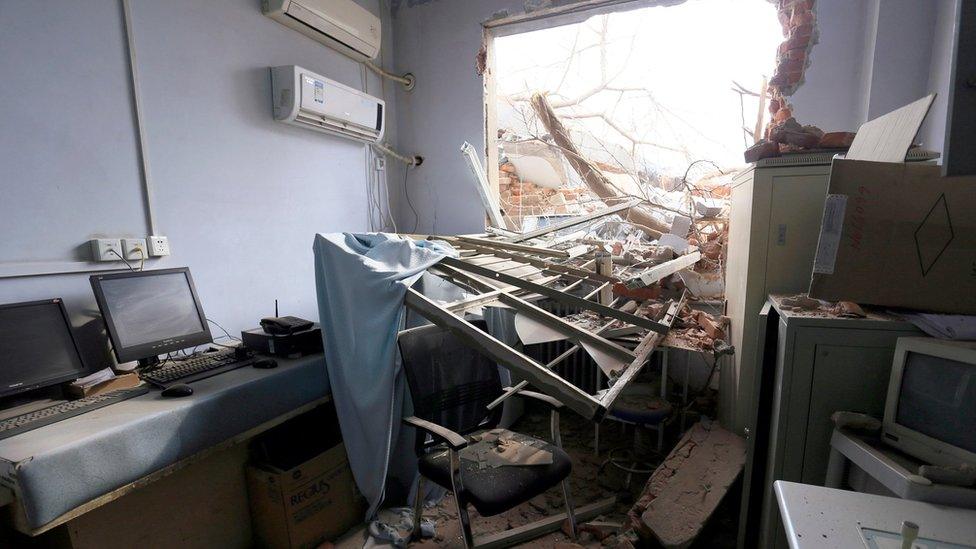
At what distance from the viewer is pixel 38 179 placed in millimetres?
1539

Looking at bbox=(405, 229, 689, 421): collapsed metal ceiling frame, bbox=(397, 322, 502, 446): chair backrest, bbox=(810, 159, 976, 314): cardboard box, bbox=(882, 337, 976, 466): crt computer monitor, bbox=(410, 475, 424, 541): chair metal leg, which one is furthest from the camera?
bbox=(410, 475, 424, 541): chair metal leg

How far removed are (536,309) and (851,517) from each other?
1132mm

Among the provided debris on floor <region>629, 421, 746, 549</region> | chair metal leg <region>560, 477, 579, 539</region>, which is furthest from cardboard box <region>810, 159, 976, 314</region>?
chair metal leg <region>560, 477, 579, 539</region>

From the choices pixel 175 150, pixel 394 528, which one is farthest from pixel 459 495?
pixel 175 150

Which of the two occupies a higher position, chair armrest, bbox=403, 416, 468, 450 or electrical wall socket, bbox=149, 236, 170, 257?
electrical wall socket, bbox=149, 236, 170, 257

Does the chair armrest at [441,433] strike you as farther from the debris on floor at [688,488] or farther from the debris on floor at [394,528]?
the debris on floor at [688,488]

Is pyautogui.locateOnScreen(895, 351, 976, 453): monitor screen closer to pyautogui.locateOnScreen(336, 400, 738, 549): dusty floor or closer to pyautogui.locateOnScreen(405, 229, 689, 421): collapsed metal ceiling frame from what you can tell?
pyautogui.locateOnScreen(405, 229, 689, 421): collapsed metal ceiling frame

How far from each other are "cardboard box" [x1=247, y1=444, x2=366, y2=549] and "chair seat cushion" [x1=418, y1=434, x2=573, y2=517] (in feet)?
1.77

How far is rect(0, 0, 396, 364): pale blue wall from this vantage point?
1519 millimetres

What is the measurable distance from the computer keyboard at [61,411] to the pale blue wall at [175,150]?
395mm

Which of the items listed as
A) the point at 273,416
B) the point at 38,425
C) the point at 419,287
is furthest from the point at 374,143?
the point at 38,425

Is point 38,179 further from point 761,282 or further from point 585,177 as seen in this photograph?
point 585,177

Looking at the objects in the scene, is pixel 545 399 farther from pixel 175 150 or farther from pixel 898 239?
pixel 175 150

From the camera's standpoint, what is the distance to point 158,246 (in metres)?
1.89
